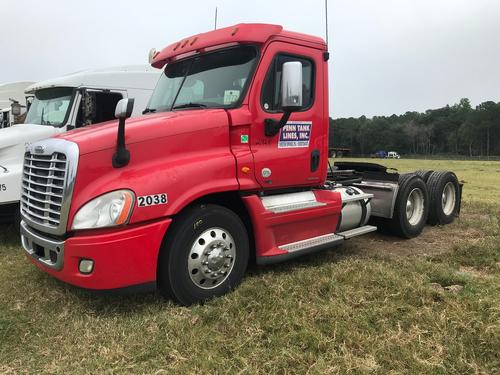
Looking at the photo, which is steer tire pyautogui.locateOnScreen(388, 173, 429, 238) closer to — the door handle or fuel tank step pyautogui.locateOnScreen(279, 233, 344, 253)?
fuel tank step pyautogui.locateOnScreen(279, 233, 344, 253)

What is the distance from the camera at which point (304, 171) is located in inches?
200

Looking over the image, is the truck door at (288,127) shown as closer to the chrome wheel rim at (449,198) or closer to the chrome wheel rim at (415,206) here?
the chrome wheel rim at (415,206)

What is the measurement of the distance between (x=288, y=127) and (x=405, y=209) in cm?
295

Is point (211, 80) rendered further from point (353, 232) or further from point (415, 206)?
point (415, 206)

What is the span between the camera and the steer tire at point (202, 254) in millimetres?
3930

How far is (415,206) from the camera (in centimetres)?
735

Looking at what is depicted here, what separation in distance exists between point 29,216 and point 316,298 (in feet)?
8.91

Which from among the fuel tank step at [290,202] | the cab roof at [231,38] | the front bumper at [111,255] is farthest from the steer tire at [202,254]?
the cab roof at [231,38]

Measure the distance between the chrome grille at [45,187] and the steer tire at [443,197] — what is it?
6141mm

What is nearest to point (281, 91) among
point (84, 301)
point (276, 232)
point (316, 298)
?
point (276, 232)

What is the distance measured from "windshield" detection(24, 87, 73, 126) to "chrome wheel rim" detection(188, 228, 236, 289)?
4557 mm

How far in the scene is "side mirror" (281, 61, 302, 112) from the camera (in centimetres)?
421

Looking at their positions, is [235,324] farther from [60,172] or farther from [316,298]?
[60,172]

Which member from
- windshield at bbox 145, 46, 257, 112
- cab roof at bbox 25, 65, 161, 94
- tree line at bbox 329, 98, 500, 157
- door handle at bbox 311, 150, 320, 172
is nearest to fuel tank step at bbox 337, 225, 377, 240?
door handle at bbox 311, 150, 320, 172
